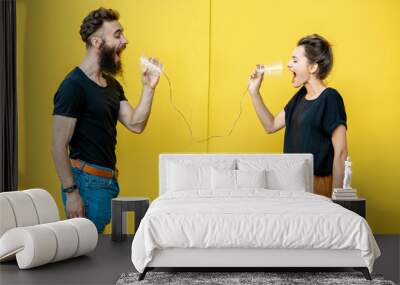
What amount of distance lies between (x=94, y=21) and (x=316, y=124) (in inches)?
89.2

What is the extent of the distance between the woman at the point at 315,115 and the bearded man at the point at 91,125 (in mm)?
1498

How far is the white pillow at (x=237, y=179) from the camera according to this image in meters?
6.29

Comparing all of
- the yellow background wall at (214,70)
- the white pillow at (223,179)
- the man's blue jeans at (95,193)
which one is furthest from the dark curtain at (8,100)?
the white pillow at (223,179)

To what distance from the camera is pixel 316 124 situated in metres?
6.52

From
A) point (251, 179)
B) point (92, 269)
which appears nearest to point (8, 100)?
point (92, 269)

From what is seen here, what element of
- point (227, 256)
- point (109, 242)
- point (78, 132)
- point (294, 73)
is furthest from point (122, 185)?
point (227, 256)

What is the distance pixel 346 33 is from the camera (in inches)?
286

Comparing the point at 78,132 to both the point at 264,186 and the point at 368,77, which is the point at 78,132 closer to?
the point at 264,186

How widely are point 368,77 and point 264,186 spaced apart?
1.86 meters

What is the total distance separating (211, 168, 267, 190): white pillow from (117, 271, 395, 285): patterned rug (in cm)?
138

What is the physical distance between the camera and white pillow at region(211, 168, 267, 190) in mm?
6289

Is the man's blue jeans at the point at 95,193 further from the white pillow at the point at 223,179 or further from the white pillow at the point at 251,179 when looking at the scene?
the white pillow at the point at 251,179

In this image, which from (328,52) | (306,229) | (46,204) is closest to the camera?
(306,229)

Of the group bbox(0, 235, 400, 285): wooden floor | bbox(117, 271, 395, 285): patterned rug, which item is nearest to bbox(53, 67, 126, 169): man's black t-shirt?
bbox(0, 235, 400, 285): wooden floor
